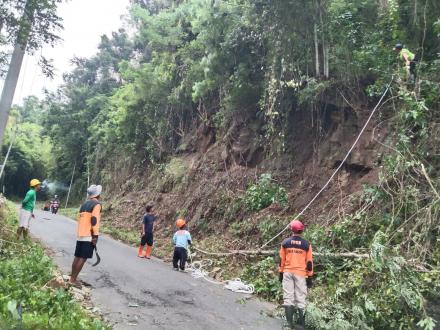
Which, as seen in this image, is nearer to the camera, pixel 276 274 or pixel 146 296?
pixel 146 296

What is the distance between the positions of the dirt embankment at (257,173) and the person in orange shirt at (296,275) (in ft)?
11.3

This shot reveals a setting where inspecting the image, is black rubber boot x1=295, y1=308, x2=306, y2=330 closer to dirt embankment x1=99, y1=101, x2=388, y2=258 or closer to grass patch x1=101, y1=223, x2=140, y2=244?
dirt embankment x1=99, y1=101, x2=388, y2=258

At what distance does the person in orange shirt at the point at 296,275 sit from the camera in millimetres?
6672

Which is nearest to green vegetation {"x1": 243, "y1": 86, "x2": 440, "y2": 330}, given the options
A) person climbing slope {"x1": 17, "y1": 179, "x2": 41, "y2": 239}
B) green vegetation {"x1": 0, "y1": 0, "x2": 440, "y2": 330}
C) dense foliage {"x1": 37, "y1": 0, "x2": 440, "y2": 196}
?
green vegetation {"x1": 0, "y1": 0, "x2": 440, "y2": 330}

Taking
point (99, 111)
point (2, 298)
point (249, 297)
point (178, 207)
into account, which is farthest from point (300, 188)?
point (99, 111)

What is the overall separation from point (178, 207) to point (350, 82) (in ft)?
26.4

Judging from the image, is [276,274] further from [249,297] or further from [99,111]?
[99,111]

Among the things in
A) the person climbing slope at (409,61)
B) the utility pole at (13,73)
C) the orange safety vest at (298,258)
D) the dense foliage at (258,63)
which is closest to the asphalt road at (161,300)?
the orange safety vest at (298,258)

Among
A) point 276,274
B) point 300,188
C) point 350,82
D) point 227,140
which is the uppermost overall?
point 350,82

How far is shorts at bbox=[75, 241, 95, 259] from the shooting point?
745 cm

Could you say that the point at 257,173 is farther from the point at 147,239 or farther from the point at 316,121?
the point at 147,239

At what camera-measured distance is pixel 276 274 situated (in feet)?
30.3

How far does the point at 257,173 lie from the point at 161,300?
693 cm

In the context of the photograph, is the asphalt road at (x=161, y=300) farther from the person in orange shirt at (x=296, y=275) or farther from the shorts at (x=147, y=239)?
the shorts at (x=147, y=239)
